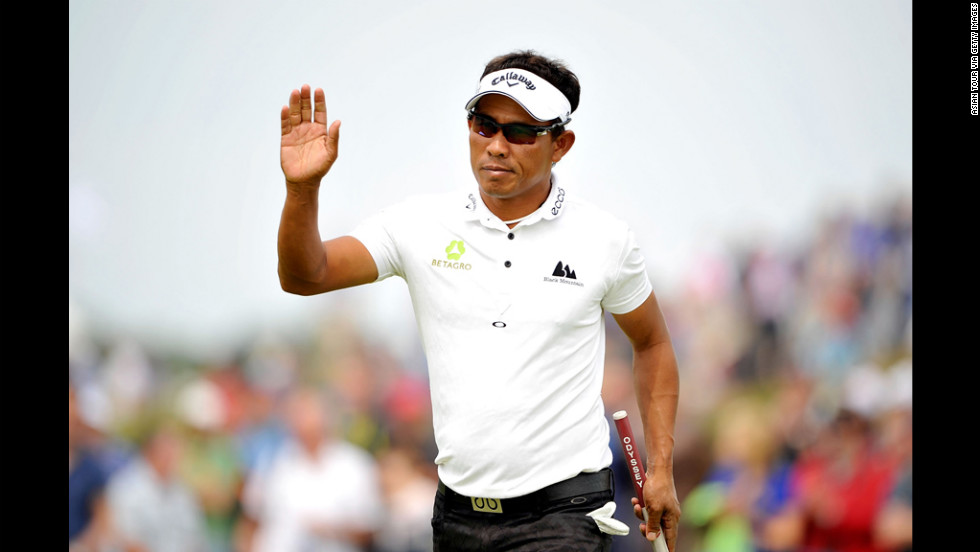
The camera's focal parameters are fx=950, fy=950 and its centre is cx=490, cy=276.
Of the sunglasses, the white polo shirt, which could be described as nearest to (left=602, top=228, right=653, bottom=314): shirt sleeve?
the white polo shirt

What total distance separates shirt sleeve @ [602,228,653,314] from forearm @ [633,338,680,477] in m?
0.22

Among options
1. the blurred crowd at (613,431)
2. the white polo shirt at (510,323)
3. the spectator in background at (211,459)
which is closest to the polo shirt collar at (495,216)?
the white polo shirt at (510,323)

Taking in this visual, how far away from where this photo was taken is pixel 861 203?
230 inches

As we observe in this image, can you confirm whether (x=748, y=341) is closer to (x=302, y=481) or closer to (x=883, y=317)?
(x=883, y=317)

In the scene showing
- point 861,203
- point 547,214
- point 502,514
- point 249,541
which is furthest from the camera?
point 861,203

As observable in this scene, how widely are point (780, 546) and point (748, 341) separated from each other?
126 cm

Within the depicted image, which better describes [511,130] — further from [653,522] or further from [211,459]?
[211,459]

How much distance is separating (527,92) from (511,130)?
0.45 ft

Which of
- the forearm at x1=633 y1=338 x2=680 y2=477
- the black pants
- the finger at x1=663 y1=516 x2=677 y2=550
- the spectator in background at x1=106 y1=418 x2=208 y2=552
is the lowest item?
the spectator in background at x1=106 y1=418 x2=208 y2=552

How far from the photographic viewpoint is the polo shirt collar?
124 inches

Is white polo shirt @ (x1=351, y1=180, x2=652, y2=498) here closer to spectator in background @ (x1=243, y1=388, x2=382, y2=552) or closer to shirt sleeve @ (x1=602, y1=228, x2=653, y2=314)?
shirt sleeve @ (x1=602, y1=228, x2=653, y2=314)

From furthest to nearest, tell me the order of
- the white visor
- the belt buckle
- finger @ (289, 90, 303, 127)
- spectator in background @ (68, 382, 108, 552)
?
spectator in background @ (68, 382, 108, 552)
the white visor
the belt buckle
finger @ (289, 90, 303, 127)

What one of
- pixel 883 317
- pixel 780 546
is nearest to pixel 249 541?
pixel 780 546

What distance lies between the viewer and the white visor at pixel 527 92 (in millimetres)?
3088
